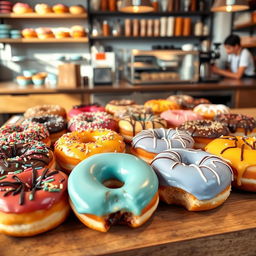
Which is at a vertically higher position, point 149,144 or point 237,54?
point 237,54

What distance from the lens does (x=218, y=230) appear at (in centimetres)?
76

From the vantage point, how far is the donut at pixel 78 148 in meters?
1.04

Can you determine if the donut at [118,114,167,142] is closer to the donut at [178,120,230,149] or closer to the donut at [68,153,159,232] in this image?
the donut at [178,120,230,149]

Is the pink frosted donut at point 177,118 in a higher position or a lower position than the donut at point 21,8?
lower

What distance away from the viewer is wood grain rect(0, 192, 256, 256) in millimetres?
701

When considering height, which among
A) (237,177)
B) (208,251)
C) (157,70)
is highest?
(157,70)

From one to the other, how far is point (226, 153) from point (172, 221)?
14.8 inches

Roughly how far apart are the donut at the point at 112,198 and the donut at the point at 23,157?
19cm

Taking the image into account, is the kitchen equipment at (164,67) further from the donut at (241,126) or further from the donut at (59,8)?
the donut at (241,126)

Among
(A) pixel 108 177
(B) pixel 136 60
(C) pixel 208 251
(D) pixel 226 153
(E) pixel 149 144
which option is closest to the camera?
(C) pixel 208 251

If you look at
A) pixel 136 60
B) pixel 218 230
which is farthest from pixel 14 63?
pixel 218 230

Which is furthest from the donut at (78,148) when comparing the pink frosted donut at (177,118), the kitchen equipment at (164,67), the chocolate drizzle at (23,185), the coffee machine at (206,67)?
the coffee machine at (206,67)

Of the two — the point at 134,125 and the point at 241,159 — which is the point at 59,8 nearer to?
the point at 134,125

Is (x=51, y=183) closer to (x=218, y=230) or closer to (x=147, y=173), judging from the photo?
(x=147, y=173)
